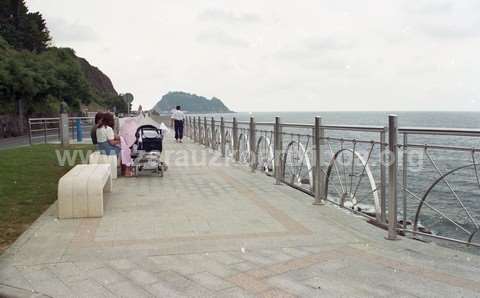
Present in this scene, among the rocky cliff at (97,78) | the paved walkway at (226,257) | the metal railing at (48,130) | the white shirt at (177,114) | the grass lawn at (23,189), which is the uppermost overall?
the rocky cliff at (97,78)

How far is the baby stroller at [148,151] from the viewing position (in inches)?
351

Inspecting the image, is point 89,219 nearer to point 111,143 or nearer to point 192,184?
point 192,184

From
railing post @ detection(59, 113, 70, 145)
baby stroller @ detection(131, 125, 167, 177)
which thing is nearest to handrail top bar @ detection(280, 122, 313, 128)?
baby stroller @ detection(131, 125, 167, 177)

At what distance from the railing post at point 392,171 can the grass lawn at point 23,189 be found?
3736 mm

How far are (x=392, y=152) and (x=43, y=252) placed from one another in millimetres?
3420

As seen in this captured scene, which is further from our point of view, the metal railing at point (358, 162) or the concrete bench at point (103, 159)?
the concrete bench at point (103, 159)

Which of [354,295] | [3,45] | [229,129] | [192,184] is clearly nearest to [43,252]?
[354,295]

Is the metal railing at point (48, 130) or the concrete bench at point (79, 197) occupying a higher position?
the metal railing at point (48, 130)

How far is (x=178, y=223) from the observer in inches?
201

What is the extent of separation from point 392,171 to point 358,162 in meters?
1.83

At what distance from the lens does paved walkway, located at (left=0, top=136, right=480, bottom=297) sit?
323cm

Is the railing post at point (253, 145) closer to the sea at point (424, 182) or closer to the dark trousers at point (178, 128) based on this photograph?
the sea at point (424, 182)

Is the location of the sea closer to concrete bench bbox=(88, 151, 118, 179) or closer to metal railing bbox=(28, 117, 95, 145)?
concrete bench bbox=(88, 151, 118, 179)

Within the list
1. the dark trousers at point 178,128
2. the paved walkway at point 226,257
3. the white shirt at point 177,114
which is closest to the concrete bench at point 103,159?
the paved walkway at point 226,257
